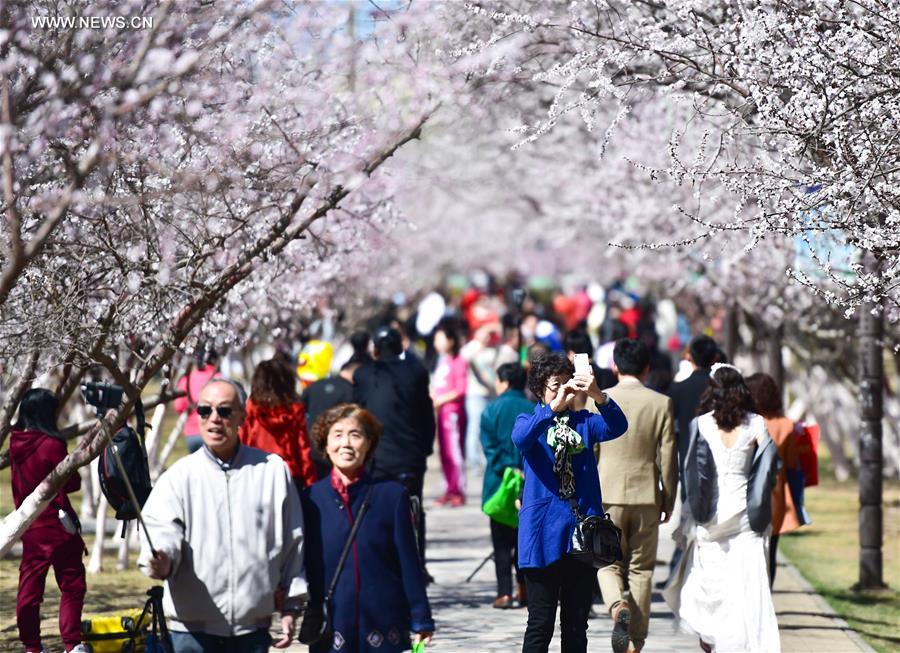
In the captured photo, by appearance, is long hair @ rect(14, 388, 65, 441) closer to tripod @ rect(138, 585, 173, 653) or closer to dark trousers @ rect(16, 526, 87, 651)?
dark trousers @ rect(16, 526, 87, 651)

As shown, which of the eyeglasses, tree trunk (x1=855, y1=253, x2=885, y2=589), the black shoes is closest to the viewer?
the eyeglasses

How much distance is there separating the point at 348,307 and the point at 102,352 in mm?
17603

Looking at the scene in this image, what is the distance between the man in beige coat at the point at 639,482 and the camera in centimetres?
943

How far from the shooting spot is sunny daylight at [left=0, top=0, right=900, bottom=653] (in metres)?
6.19

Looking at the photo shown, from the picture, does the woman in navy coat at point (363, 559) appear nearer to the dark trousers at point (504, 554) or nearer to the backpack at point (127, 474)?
the backpack at point (127, 474)

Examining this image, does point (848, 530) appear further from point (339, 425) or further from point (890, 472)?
point (339, 425)

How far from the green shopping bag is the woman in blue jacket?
2893 mm

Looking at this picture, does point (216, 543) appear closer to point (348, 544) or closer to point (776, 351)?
point (348, 544)

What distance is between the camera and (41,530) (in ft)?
29.0

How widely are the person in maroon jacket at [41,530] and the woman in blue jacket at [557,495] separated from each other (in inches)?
104

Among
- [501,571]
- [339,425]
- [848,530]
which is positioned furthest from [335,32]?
[848,530]

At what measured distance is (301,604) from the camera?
6.09m

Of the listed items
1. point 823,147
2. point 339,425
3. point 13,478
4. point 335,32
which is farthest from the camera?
point 335,32

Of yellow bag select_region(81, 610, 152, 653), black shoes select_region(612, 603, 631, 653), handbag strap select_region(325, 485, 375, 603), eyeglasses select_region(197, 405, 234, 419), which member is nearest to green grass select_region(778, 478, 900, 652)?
black shoes select_region(612, 603, 631, 653)
